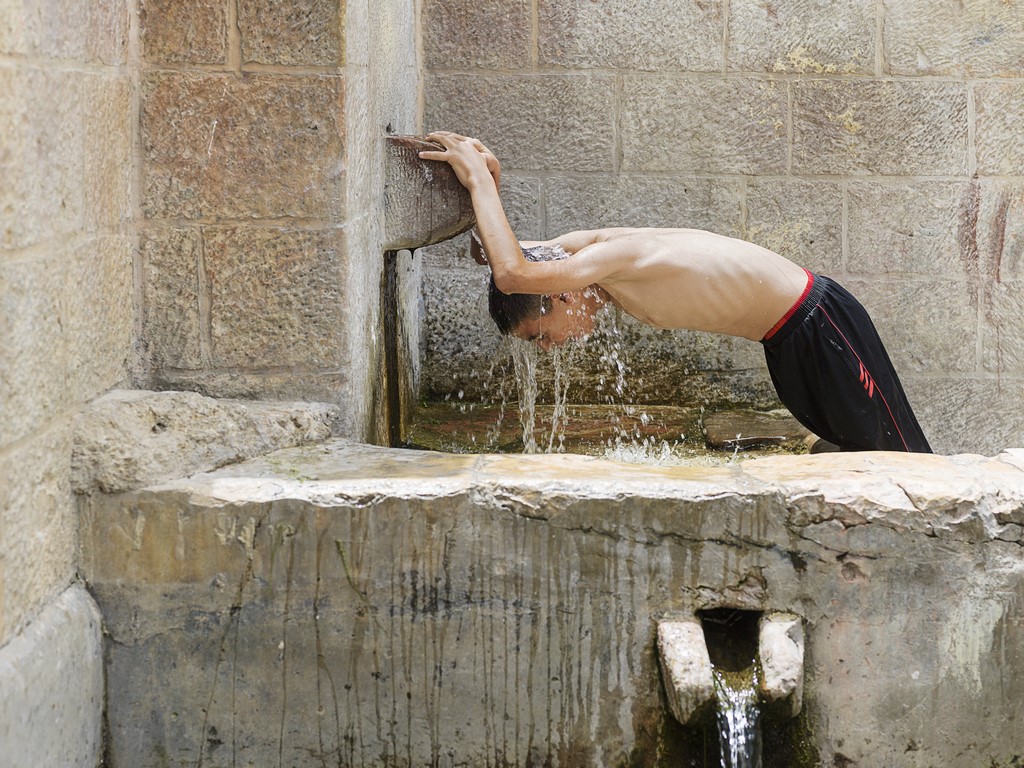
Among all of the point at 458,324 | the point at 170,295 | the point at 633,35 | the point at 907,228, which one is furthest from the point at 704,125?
the point at 170,295

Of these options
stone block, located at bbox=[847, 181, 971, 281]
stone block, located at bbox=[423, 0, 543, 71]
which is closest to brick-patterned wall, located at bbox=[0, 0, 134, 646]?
stone block, located at bbox=[423, 0, 543, 71]

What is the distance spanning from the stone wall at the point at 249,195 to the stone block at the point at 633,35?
1858mm

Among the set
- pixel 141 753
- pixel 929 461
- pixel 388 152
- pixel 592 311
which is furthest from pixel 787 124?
pixel 141 753

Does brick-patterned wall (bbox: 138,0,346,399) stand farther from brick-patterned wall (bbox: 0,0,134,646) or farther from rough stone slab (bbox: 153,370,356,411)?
brick-patterned wall (bbox: 0,0,134,646)

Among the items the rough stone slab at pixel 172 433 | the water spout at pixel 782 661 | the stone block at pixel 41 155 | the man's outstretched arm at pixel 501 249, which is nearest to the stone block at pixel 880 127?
the man's outstretched arm at pixel 501 249

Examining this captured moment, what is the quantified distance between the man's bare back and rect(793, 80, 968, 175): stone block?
108 centimetres

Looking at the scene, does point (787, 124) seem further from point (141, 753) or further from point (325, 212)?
point (141, 753)

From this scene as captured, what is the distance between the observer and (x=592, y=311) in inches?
161

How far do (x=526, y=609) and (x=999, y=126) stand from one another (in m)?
3.43

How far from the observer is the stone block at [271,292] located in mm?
3047

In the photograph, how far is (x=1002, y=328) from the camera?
499cm

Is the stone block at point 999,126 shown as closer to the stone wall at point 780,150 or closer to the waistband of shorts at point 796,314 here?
the stone wall at point 780,150

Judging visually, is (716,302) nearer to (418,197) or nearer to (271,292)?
(418,197)

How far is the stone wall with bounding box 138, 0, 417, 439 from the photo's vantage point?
296cm
